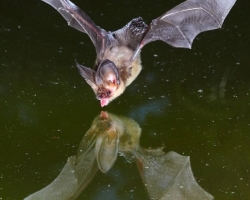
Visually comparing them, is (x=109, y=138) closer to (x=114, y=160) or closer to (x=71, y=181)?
(x=114, y=160)

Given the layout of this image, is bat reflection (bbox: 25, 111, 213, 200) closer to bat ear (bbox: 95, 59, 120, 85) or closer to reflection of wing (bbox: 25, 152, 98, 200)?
reflection of wing (bbox: 25, 152, 98, 200)

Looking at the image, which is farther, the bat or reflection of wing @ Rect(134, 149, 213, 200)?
the bat

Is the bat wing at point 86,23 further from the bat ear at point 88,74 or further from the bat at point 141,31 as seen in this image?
the bat ear at point 88,74

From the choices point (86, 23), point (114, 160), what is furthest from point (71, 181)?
point (86, 23)

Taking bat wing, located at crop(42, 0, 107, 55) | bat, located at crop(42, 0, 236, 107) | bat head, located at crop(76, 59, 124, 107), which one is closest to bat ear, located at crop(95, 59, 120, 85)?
bat head, located at crop(76, 59, 124, 107)

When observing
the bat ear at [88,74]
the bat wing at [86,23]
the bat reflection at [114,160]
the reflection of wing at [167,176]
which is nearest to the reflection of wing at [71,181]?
the bat reflection at [114,160]
